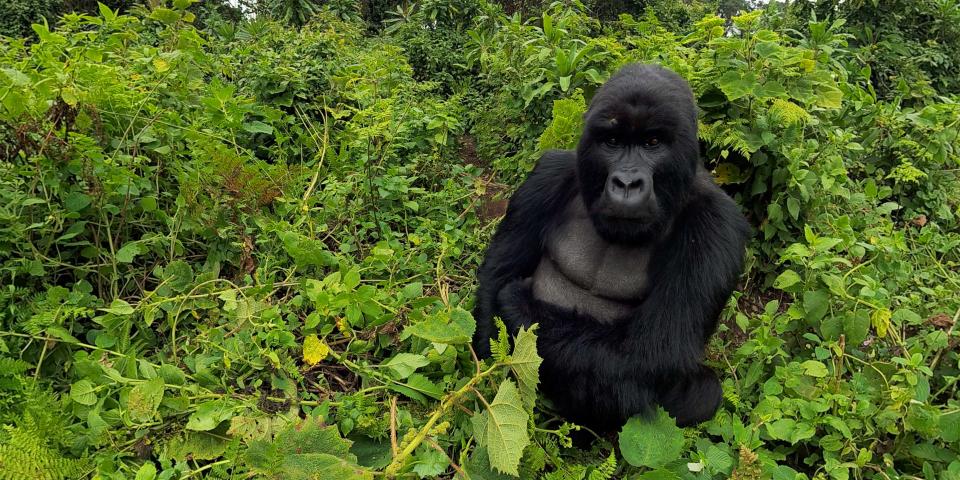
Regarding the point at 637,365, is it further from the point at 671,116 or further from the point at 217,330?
the point at 217,330

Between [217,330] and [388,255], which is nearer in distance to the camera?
[217,330]

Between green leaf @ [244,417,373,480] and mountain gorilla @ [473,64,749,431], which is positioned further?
mountain gorilla @ [473,64,749,431]

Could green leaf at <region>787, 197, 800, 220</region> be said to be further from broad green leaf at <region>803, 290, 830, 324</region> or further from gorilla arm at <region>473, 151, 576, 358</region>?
gorilla arm at <region>473, 151, 576, 358</region>

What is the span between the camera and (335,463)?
1753 millimetres

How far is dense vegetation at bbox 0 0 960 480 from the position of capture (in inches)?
89.2

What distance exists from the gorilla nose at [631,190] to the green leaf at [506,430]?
0.79 meters

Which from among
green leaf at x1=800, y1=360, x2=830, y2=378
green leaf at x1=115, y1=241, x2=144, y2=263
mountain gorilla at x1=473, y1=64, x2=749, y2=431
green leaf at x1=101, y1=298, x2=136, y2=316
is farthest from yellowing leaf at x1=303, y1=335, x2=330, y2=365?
green leaf at x1=800, y1=360, x2=830, y2=378

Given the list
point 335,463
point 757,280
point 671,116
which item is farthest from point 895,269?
point 335,463

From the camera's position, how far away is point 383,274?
11.0ft

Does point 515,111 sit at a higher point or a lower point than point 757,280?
higher

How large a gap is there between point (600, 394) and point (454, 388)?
60cm

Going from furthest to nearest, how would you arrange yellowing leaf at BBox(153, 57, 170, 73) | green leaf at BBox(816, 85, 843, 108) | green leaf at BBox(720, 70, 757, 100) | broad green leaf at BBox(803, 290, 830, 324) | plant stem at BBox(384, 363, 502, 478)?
1. yellowing leaf at BBox(153, 57, 170, 73)
2. green leaf at BBox(816, 85, 843, 108)
3. green leaf at BBox(720, 70, 757, 100)
4. broad green leaf at BBox(803, 290, 830, 324)
5. plant stem at BBox(384, 363, 502, 478)

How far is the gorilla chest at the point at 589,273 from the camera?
2.72 m

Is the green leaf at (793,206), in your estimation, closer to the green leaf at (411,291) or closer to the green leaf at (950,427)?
the green leaf at (950,427)
